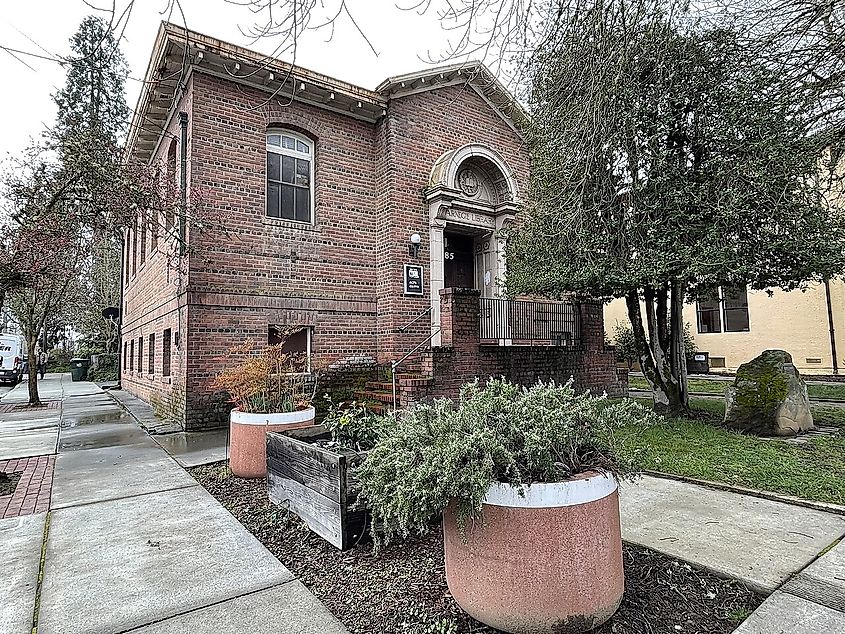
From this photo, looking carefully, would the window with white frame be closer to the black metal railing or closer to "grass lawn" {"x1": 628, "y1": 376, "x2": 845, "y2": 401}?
"grass lawn" {"x1": 628, "y1": 376, "x2": 845, "y2": 401}

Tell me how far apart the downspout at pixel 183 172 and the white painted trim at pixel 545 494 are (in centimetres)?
783

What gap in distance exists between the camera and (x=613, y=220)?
21.2ft

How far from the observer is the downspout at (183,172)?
8.47 m

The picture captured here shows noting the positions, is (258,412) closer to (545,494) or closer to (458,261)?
(545,494)

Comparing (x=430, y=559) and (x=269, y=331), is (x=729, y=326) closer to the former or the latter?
(x=269, y=331)

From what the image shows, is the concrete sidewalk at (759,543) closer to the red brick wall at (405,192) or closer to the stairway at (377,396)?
the stairway at (377,396)

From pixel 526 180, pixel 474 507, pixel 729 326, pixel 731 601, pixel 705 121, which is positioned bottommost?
pixel 731 601

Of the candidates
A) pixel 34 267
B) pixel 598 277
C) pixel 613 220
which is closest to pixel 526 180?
pixel 598 277

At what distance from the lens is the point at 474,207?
439 inches

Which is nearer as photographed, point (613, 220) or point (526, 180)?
point (613, 220)

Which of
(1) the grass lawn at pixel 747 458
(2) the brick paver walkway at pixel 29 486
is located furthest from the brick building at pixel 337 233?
(1) the grass lawn at pixel 747 458

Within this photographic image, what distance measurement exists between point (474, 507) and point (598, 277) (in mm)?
6221

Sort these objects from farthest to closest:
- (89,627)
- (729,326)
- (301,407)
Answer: (729,326) → (301,407) → (89,627)

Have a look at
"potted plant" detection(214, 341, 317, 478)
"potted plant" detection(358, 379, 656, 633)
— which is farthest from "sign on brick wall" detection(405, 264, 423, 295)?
"potted plant" detection(358, 379, 656, 633)
